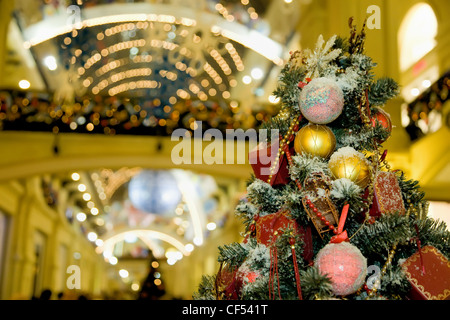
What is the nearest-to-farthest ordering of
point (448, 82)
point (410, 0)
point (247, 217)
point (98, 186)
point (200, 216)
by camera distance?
point (247, 217)
point (448, 82)
point (410, 0)
point (200, 216)
point (98, 186)

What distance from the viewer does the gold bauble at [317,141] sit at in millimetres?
2070

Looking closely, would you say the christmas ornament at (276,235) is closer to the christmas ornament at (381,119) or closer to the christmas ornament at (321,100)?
the christmas ornament at (321,100)

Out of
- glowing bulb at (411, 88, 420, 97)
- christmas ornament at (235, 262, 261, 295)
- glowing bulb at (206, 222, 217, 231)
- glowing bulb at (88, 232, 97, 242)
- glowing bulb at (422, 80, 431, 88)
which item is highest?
glowing bulb at (411, 88, 420, 97)

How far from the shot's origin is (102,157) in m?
9.17

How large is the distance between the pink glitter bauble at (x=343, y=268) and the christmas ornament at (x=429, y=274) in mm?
213

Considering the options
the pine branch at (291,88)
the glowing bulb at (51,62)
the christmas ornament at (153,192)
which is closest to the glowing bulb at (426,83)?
the glowing bulb at (51,62)

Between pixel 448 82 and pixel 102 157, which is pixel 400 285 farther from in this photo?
pixel 102 157

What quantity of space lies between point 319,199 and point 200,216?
602 inches

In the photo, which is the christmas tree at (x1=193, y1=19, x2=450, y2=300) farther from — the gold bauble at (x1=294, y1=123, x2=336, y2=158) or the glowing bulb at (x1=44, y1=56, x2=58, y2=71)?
the glowing bulb at (x1=44, y1=56, x2=58, y2=71)

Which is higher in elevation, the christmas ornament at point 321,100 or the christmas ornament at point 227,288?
the christmas ornament at point 321,100

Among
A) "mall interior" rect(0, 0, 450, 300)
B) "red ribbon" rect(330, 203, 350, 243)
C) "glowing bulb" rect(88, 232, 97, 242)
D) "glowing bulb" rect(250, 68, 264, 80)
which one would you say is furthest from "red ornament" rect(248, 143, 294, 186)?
"glowing bulb" rect(88, 232, 97, 242)

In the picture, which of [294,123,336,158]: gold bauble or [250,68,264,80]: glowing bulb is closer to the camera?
[294,123,336,158]: gold bauble

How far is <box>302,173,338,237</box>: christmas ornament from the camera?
192 cm
